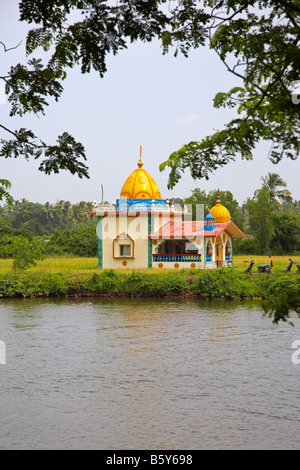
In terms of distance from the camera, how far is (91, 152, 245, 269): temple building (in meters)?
24.4

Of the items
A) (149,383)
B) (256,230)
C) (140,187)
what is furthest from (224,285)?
(256,230)

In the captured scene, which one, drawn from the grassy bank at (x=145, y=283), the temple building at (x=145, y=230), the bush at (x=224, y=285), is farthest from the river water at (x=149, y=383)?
the temple building at (x=145, y=230)

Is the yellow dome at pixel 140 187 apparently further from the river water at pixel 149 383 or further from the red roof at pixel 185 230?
the river water at pixel 149 383

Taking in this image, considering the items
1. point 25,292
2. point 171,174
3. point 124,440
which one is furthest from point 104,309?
point 171,174

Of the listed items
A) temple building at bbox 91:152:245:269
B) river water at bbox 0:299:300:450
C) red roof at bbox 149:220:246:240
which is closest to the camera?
river water at bbox 0:299:300:450

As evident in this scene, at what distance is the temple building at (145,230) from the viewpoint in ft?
80.1

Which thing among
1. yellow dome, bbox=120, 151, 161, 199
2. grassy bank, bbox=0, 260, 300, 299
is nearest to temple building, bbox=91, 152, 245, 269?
yellow dome, bbox=120, 151, 161, 199

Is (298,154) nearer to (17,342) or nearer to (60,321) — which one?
(17,342)

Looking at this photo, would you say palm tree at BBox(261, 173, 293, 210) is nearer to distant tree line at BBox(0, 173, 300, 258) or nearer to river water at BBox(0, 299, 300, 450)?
distant tree line at BBox(0, 173, 300, 258)

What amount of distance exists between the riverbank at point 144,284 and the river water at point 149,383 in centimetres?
414

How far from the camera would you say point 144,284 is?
68.3ft

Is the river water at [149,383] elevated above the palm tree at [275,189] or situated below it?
below

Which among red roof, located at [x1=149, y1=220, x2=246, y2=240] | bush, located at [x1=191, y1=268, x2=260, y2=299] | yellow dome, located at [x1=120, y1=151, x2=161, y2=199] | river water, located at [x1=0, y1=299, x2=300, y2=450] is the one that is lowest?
river water, located at [x1=0, y1=299, x2=300, y2=450]

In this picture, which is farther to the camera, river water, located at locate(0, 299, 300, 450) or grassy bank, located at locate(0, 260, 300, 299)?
grassy bank, located at locate(0, 260, 300, 299)
